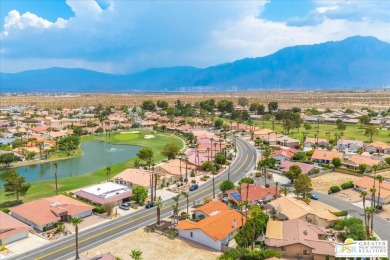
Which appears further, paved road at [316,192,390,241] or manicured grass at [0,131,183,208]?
manicured grass at [0,131,183,208]

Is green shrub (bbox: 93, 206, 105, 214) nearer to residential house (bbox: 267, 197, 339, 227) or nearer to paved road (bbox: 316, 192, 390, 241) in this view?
residential house (bbox: 267, 197, 339, 227)

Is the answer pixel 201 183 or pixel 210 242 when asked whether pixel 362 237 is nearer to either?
pixel 210 242

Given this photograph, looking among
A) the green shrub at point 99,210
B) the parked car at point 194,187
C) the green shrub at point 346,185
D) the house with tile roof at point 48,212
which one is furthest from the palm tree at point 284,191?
the house with tile roof at point 48,212

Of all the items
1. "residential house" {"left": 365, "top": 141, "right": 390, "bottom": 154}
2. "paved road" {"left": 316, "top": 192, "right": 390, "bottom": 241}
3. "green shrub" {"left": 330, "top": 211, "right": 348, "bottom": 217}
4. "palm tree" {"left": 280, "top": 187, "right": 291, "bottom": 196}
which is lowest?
"paved road" {"left": 316, "top": 192, "right": 390, "bottom": 241}

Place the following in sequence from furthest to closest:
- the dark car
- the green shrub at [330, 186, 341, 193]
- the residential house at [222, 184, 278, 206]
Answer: the green shrub at [330, 186, 341, 193] < the residential house at [222, 184, 278, 206] < the dark car

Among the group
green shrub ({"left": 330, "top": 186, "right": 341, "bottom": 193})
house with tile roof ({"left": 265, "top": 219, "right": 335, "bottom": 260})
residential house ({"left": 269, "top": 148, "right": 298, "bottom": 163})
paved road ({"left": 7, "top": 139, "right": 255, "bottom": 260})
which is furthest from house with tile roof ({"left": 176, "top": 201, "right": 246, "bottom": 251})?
residential house ({"left": 269, "top": 148, "right": 298, "bottom": 163})

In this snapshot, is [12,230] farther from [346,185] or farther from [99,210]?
[346,185]

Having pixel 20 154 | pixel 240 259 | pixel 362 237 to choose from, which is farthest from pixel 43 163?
pixel 362 237
